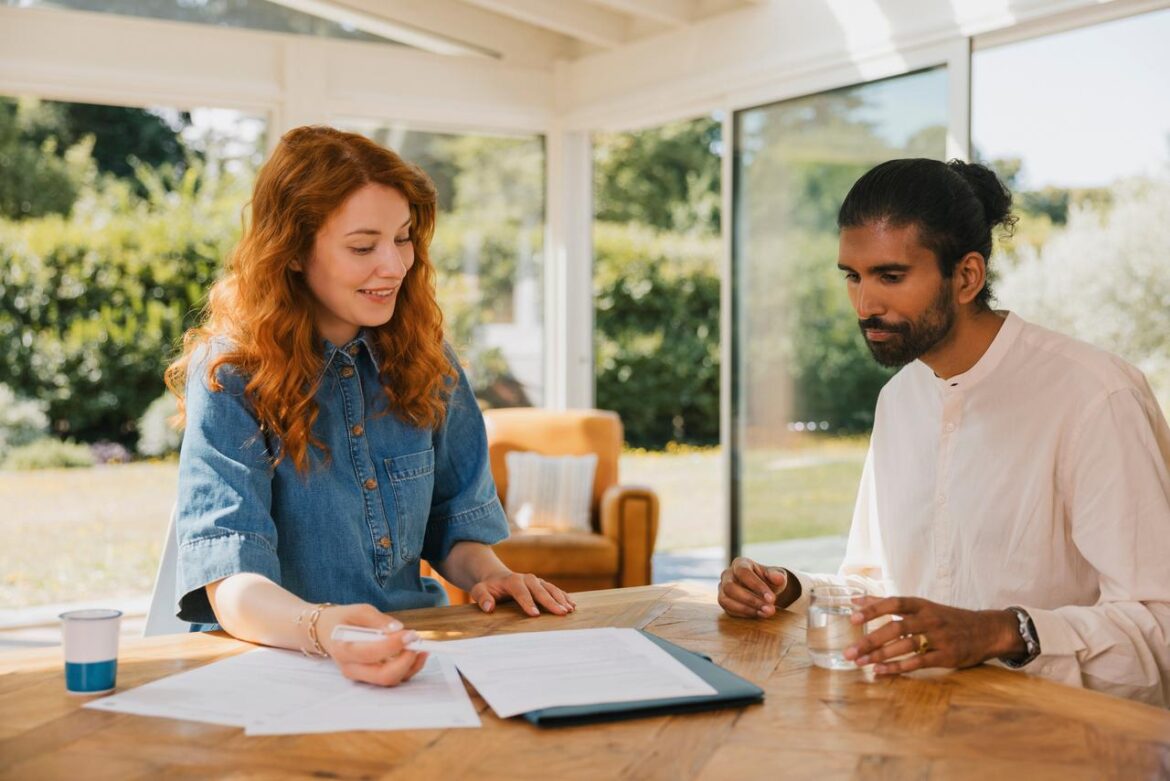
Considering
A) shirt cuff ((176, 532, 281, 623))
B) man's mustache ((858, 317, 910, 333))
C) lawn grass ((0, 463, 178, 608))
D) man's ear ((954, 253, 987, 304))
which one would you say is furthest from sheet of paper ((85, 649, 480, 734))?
lawn grass ((0, 463, 178, 608))

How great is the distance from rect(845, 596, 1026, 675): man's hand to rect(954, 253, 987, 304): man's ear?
24.4 inches

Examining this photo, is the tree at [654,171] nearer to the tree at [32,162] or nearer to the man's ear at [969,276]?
the tree at [32,162]

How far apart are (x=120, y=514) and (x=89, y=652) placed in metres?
6.07

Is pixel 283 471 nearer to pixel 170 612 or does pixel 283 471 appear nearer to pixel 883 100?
pixel 170 612

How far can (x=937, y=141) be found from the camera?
4.14 m

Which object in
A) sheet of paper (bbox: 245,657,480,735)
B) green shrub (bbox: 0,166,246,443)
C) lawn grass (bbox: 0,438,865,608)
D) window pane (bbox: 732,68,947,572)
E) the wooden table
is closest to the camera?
the wooden table

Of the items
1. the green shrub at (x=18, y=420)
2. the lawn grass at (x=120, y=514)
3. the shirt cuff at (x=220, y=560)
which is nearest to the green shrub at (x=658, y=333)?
the lawn grass at (x=120, y=514)

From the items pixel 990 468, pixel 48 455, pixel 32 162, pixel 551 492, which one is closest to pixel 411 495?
pixel 990 468

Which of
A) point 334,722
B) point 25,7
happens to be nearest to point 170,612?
point 334,722

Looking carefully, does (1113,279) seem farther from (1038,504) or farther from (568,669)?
(568,669)

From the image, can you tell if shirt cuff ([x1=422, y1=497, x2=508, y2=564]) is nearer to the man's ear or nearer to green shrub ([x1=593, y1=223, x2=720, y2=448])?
the man's ear

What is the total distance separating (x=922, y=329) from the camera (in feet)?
6.19

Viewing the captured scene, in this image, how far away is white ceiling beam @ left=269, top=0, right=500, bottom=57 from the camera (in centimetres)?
522

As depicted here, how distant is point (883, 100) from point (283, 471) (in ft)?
10.6
